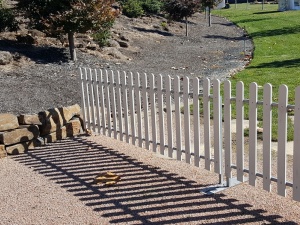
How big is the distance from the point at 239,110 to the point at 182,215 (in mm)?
1399

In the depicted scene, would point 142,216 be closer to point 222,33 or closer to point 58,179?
point 58,179

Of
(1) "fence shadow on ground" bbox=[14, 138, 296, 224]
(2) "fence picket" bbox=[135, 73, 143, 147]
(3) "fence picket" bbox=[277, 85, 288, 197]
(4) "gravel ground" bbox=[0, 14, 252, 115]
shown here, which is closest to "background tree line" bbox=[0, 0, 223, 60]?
(4) "gravel ground" bbox=[0, 14, 252, 115]

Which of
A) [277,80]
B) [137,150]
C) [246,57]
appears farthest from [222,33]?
[137,150]

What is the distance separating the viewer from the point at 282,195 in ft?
15.5

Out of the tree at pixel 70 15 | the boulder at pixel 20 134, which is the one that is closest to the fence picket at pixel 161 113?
the boulder at pixel 20 134

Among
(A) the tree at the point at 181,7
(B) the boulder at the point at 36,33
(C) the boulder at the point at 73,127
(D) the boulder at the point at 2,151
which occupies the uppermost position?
(A) the tree at the point at 181,7

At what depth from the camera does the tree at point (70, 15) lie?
14000 millimetres

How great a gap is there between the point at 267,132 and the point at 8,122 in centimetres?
438

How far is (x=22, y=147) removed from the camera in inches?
292

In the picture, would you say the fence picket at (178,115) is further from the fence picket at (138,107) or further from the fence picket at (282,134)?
the fence picket at (282,134)

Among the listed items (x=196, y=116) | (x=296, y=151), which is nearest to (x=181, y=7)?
(x=196, y=116)

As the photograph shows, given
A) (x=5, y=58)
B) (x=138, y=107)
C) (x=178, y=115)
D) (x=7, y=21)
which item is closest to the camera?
(x=178, y=115)

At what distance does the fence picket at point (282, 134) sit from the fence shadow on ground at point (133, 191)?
40cm

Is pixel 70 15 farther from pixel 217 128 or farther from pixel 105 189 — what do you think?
pixel 217 128
